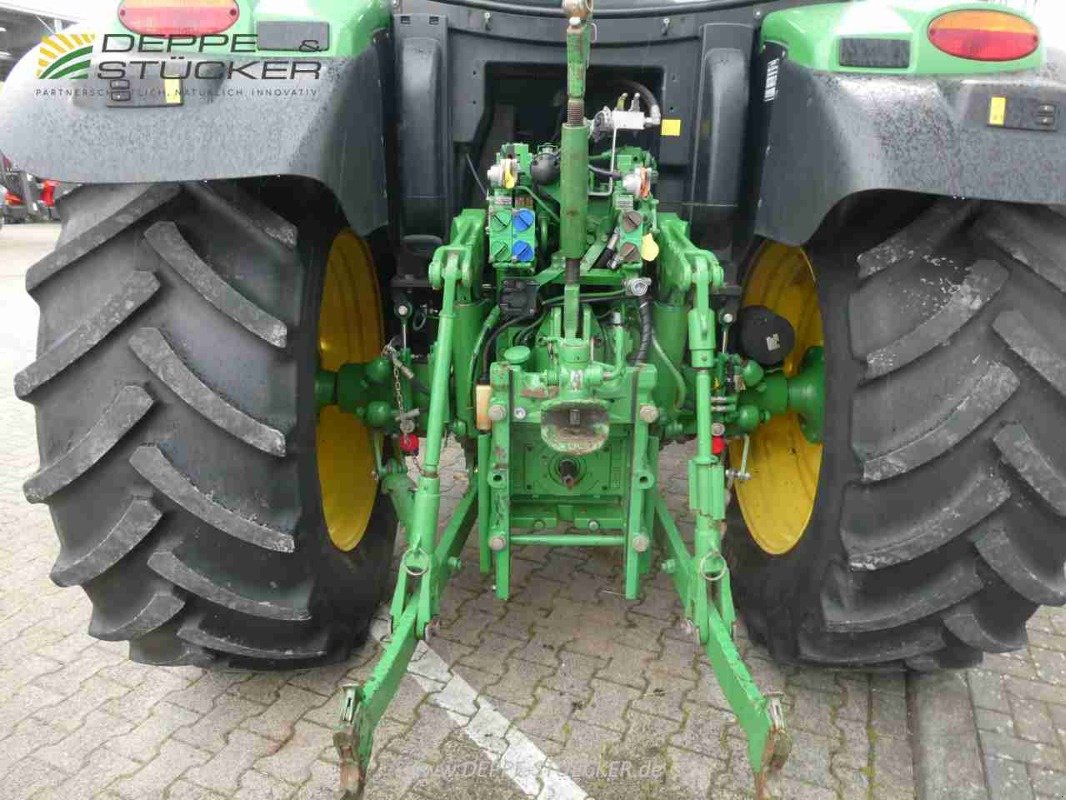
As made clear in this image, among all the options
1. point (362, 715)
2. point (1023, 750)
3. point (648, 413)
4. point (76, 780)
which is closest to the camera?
point (362, 715)

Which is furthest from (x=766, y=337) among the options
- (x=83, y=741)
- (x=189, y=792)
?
(x=83, y=741)

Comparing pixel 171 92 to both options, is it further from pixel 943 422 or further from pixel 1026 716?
pixel 1026 716

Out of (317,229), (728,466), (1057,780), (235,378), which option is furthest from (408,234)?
(1057,780)

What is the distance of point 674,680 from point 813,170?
1563 mm

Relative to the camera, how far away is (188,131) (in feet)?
6.27

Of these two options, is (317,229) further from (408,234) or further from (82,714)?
(82,714)

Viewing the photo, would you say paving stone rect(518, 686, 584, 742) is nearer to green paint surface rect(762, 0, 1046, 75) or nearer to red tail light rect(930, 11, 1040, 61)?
green paint surface rect(762, 0, 1046, 75)

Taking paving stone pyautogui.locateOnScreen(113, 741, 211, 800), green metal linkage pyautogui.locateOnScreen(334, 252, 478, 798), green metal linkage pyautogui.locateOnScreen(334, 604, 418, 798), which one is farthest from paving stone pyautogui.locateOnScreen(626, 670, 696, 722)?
paving stone pyautogui.locateOnScreen(113, 741, 211, 800)

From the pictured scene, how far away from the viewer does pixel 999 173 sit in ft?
6.20

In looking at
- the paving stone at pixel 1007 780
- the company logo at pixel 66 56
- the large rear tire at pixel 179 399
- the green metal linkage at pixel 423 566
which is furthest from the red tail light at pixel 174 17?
the paving stone at pixel 1007 780

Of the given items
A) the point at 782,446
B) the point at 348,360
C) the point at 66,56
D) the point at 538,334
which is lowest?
the point at 782,446

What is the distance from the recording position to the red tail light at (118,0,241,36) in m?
2.02

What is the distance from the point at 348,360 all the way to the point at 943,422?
199cm

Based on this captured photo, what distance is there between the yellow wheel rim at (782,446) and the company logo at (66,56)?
78.7 inches
